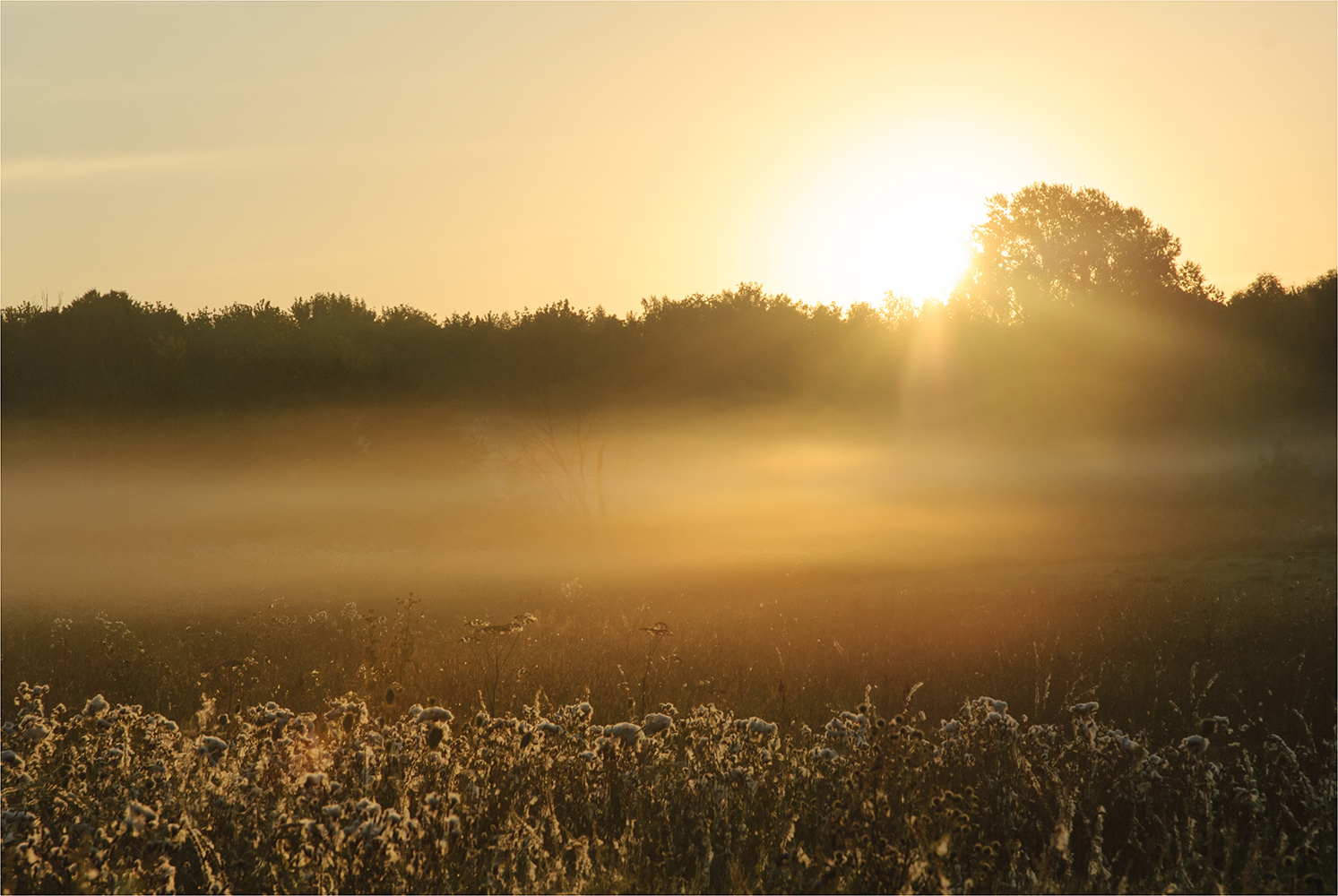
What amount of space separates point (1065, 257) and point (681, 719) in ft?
164

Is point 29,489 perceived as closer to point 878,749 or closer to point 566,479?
point 566,479

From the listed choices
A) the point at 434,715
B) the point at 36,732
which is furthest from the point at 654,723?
the point at 36,732

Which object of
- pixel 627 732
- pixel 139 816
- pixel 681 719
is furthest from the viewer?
pixel 681 719

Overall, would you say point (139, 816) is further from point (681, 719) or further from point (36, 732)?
point (681, 719)

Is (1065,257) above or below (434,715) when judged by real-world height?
above

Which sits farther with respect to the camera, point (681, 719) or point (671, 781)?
point (681, 719)

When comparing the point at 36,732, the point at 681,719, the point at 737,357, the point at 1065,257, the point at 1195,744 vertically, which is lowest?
the point at 681,719

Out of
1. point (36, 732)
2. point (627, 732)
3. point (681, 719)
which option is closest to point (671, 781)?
point (627, 732)

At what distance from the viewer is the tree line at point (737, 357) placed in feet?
109

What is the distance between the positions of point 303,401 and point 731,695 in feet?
93.7

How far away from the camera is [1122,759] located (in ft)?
18.8

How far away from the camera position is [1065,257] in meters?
51.3

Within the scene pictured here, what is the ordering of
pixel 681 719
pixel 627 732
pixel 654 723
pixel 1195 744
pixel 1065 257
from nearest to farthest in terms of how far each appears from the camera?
1. pixel 627 732
2. pixel 654 723
3. pixel 1195 744
4. pixel 681 719
5. pixel 1065 257

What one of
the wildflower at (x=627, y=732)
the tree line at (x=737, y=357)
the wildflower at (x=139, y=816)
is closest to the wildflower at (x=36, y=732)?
the wildflower at (x=139, y=816)
